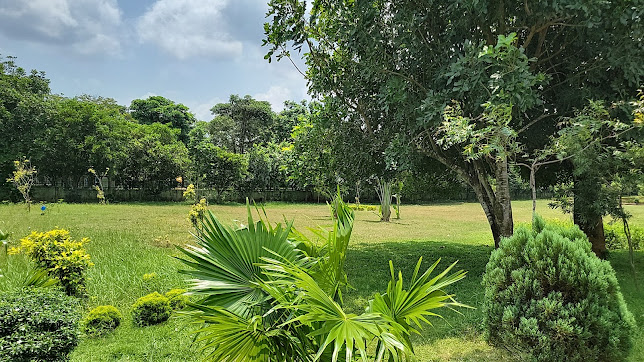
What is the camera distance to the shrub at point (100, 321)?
14.4 ft

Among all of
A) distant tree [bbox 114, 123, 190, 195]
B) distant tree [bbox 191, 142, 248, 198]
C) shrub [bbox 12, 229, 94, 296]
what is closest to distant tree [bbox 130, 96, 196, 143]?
distant tree [bbox 114, 123, 190, 195]

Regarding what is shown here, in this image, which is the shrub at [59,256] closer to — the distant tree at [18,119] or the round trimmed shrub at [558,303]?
the round trimmed shrub at [558,303]

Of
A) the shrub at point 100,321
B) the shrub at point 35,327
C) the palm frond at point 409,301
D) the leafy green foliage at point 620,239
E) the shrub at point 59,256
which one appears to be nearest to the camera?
the palm frond at point 409,301

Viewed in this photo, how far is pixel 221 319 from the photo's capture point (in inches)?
70.7

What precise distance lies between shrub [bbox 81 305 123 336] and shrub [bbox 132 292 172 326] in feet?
0.75

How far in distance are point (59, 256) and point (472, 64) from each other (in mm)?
5859

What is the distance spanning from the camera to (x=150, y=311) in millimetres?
4812

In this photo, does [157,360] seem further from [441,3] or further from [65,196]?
[65,196]

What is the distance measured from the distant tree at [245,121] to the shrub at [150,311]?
33.9 meters

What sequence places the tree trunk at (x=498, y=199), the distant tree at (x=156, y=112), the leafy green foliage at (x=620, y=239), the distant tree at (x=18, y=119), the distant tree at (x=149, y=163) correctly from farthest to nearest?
the distant tree at (x=156, y=112) < the distant tree at (x=149, y=163) < the distant tree at (x=18, y=119) < the leafy green foliage at (x=620, y=239) < the tree trunk at (x=498, y=199)

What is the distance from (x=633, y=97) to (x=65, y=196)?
3368cm

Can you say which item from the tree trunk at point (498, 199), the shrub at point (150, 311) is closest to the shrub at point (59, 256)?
the shrub at point (150, 311)

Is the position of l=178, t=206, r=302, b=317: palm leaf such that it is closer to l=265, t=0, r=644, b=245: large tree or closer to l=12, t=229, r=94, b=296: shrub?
l=265, t=0, r=644, b=245: large tree

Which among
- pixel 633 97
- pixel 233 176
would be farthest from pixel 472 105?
pixel 233 176
